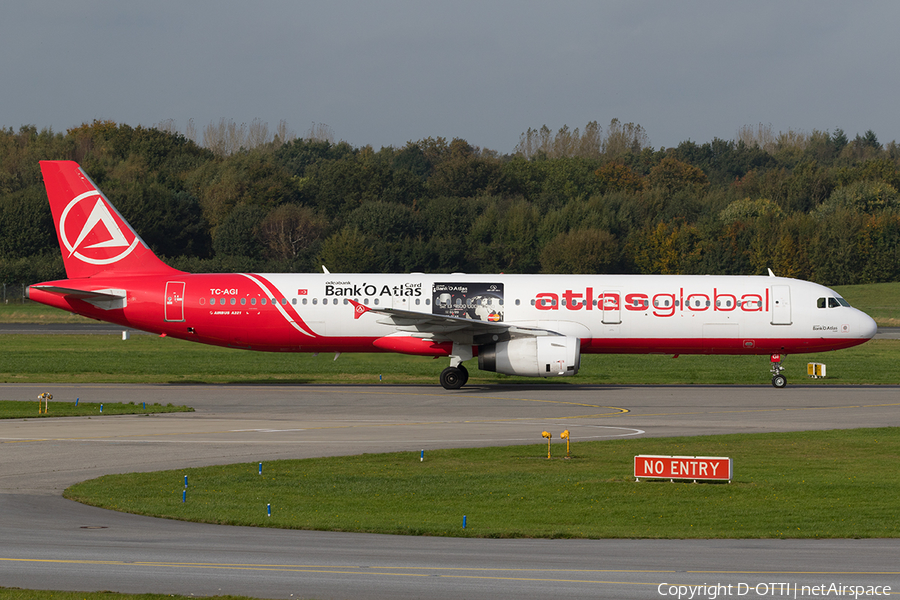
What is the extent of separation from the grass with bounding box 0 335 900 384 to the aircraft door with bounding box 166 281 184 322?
13.1ft

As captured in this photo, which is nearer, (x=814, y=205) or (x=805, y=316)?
(x=805, y=316)

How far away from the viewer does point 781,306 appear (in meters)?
37.3

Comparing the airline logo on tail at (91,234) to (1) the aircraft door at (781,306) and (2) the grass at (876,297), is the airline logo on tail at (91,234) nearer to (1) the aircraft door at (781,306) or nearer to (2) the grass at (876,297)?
(1) the aircraft door at (781,306)

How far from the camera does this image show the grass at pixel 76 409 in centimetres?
2844

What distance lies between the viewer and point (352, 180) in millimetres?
120438

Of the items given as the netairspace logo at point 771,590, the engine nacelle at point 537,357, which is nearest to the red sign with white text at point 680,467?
the netairspace logo at point 771,590

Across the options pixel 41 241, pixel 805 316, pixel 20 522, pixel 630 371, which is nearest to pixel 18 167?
pixel 41 241

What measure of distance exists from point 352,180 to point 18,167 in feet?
134

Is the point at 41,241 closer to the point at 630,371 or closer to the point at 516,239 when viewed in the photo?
the point at 516,239

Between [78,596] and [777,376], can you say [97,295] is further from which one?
[78,596]

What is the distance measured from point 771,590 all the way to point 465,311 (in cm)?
2603

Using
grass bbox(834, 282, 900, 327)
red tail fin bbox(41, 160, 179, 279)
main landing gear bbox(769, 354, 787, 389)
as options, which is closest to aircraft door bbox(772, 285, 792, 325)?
main landing gear bbox(769, 354, 787, 389)

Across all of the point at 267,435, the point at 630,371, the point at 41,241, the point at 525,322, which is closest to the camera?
the point at 267,435

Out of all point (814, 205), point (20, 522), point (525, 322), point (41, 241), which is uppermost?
point (814, 205)
